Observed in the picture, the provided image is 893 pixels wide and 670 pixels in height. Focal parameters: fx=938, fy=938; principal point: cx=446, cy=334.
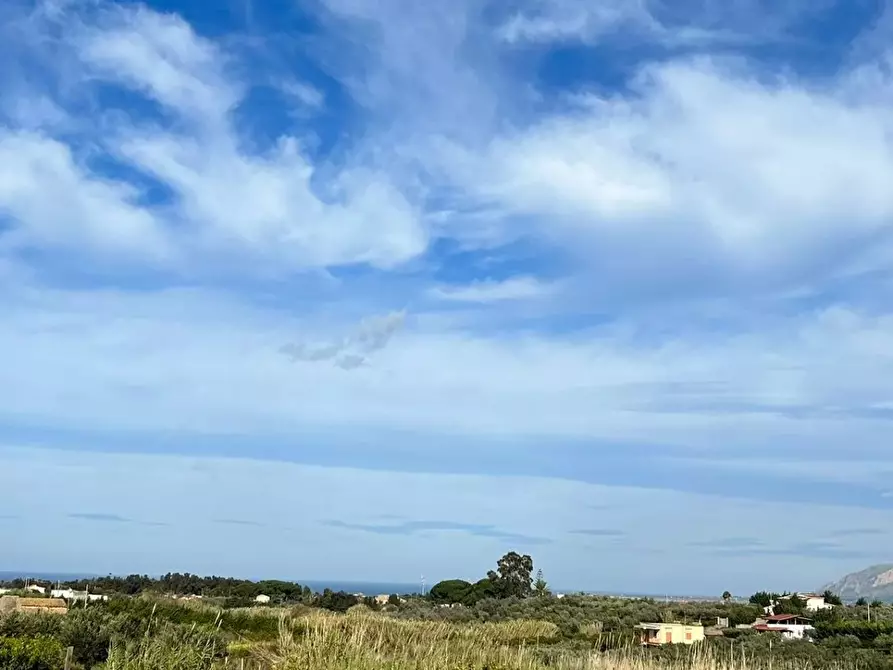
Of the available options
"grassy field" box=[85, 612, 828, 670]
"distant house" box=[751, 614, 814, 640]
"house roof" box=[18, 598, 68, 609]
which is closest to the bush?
"grassy field" box=[85, 612, 828, 670]

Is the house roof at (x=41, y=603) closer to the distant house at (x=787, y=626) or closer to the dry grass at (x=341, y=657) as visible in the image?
the dry grass at (x=341, y=657)

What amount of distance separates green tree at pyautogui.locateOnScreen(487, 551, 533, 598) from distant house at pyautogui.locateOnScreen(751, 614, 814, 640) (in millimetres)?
18349

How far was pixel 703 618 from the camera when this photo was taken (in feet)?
137

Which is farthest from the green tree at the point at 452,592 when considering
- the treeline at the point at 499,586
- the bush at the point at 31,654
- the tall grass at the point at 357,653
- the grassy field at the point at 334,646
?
the bush at the point at 31,654

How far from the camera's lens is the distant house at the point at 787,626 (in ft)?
→ 105

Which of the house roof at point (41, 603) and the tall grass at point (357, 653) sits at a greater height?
the tall grass at point (357, 653)

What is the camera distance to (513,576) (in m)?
57.6

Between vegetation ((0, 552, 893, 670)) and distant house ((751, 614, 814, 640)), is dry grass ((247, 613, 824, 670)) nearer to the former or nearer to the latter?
vegetation ((0, 552, 893, 670))

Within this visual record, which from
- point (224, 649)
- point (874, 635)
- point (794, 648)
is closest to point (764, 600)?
point (874, 635)

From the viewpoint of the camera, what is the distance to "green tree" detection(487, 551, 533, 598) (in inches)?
2168

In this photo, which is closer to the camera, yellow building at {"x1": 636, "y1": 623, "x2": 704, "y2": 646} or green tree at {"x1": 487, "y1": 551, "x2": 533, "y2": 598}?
yellow building at {"x1": 636, "y1": 623, "x2": 704, "y2": 646}

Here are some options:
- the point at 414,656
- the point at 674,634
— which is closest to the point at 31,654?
the point at 414,656

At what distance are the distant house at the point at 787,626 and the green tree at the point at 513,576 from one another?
1835 centimetres

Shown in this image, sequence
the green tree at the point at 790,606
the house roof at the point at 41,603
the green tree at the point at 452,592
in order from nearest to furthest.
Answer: the house roof at the point at 41,603 → the green tree at the point at 790,606 → the green tree at the point at 452,592
